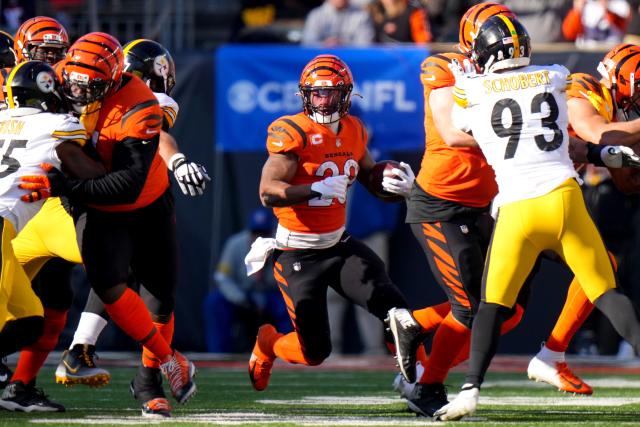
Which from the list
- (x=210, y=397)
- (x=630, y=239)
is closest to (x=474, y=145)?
(x=210, y=397)

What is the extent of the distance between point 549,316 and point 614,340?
603 millimetres

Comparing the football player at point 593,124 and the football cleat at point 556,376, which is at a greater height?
the football player at point 593,124

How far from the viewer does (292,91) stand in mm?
10562

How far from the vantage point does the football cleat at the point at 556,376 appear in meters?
6.43

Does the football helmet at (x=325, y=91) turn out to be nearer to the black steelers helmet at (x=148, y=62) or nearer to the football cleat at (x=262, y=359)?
the black steelers helmet at (x=148, y=62)

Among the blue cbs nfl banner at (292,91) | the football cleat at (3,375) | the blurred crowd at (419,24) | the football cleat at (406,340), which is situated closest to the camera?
the football cleat at (406,340)

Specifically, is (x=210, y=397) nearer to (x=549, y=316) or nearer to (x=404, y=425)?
(x=404, y=425)

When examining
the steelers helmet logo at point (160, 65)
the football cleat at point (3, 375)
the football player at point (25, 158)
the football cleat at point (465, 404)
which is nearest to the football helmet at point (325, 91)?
the steelers helmet logo at point (160, 65)

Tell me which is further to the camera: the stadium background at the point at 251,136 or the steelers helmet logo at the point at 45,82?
the stadium background at the point at 251,136

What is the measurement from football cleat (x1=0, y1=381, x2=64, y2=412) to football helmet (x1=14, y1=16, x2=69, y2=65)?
6.04 ft

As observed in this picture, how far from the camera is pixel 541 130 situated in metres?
5.32

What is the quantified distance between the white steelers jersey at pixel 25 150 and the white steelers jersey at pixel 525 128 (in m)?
1.68

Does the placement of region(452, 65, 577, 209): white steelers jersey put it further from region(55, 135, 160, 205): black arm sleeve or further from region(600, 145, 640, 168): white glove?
region(55, 135, 160, 205): black arm sleeve

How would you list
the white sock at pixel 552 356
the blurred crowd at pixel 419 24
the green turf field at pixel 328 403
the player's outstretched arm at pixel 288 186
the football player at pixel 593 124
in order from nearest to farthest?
the green turf field at pixel 328 403
the player's outstretched arm at pixel 288 186
the football player at pixel 593 124
the white sock at pixel 552 356
the blurred crowd at pixel 419 24
